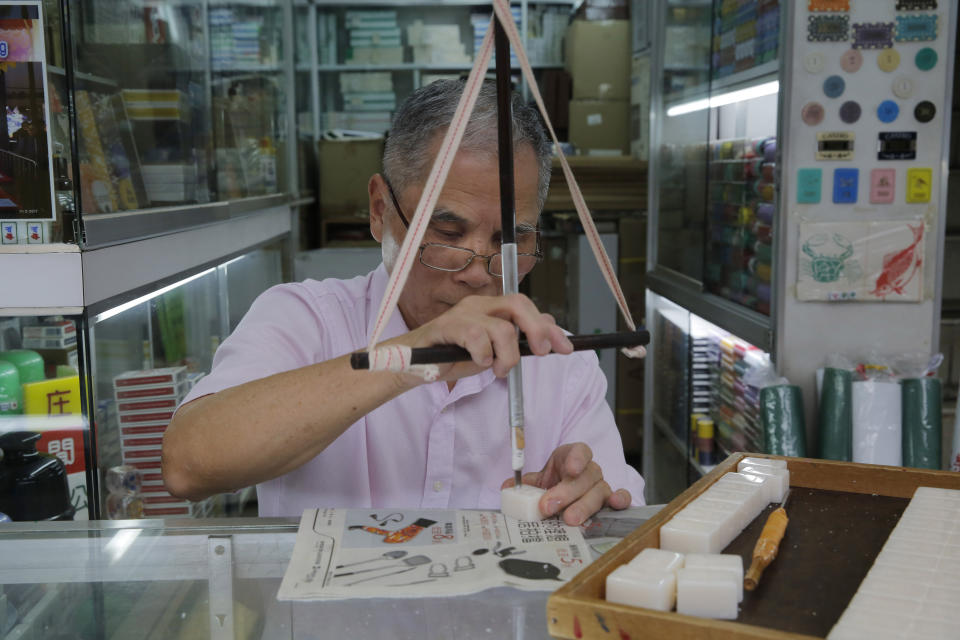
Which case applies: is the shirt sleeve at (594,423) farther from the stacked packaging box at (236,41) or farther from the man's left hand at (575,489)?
the stacked packaging box at (236,41)

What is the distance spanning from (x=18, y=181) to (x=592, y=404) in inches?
48.5

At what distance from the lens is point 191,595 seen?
105 cm

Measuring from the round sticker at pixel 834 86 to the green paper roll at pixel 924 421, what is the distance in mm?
884

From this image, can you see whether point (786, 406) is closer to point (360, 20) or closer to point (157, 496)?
point (157, 496)

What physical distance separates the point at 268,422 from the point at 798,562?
77cm

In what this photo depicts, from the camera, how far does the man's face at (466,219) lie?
1531 mm

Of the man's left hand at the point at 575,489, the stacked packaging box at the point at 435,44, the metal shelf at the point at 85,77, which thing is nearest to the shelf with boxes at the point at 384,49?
the stacked packaging box at the point at 435,44

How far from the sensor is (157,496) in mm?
2463

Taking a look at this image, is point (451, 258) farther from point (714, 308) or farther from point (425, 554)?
point (714, 308)

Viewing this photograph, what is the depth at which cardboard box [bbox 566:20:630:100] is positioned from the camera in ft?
21.2

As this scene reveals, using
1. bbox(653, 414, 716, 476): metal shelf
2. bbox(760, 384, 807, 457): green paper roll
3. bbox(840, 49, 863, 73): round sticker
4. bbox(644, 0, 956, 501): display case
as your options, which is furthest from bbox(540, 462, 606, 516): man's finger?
bbox(653, 414, 716, 476): metal shelf

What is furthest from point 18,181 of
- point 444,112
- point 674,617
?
point 674,617

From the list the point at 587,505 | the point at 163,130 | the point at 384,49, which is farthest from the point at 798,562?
the point at 384,49

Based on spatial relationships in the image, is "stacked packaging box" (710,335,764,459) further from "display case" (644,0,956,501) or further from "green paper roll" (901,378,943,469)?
"green paper roll" (901,378,943,469)
